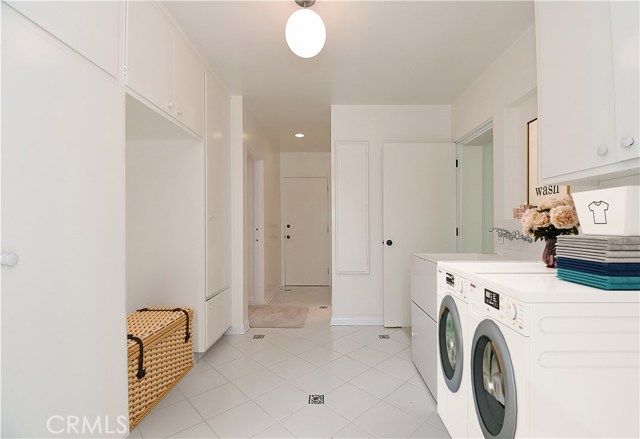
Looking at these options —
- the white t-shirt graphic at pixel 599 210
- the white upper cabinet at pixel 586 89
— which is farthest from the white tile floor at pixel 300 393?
the white upper cabinet at pixel 586 89

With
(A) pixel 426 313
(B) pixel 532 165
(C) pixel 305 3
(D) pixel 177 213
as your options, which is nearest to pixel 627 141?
(B) pixel 532 165

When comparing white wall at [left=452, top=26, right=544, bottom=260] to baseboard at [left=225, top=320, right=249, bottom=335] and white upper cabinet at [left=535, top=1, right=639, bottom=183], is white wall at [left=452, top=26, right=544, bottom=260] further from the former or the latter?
baseboard at [left=225, top=320, right=249, bottom=335]

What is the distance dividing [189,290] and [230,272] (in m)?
0.64

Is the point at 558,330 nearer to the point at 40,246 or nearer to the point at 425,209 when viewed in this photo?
the point at 40,246

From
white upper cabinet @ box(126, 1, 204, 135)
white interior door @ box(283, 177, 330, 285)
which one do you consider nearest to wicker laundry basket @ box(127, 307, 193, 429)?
white upper cabinet @ box(126, 1, 204, 135)

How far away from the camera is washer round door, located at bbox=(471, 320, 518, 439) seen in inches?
35.3

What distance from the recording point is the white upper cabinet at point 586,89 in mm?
1006

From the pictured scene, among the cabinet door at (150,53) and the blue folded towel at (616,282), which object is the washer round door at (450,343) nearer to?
the blue folded towel at (616,282)

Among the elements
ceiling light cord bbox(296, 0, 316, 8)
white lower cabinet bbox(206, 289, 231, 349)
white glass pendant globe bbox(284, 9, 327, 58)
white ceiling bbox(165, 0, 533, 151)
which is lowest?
white lower cabinet bbox(206, 289, 231, 349)

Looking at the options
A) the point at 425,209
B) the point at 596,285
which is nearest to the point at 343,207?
the point at 425,209

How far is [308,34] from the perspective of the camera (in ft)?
5.14

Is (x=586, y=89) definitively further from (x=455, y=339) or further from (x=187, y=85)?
(x=187, y=85)

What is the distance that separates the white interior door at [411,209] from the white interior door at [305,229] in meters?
2.34

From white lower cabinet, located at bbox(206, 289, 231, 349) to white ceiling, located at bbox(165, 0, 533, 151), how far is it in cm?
196
